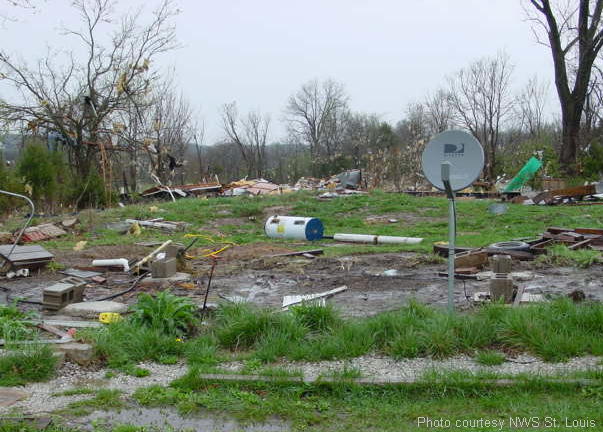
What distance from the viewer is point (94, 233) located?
15.6 m

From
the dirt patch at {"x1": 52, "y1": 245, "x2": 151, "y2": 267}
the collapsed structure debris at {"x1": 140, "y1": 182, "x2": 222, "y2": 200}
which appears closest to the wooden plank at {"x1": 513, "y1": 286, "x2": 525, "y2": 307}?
the dirt patch at {"x1": 52, "y1": 245, "x2": 151, "y2": 267}

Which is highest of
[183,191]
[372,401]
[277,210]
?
[183,191]

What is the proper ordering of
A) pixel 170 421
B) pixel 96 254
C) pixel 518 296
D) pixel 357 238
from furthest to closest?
pixel 357 238
pixel 96 254
pixel 518 296
pixel 170 421

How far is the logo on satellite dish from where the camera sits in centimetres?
607

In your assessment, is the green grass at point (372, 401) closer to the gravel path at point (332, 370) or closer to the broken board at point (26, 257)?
the gravel path at point (332, 370)

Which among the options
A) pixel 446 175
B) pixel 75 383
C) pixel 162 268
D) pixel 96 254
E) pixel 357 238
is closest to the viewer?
pixel 75 383

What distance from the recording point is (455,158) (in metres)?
6.09

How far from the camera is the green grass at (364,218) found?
547 inches

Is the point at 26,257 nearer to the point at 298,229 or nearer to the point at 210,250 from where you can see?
the point at 210,250

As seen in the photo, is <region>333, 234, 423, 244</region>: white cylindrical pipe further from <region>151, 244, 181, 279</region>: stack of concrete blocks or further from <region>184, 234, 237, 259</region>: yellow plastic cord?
<region>151, 244, 181, 279</region>: stack of concrete blocks

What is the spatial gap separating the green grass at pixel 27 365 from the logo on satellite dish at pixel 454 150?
429cm

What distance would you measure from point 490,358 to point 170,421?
2670mm

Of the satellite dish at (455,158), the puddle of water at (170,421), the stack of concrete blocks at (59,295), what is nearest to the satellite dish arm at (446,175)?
the satellite dish at (455,158)

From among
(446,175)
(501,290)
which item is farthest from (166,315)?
(501,290)
